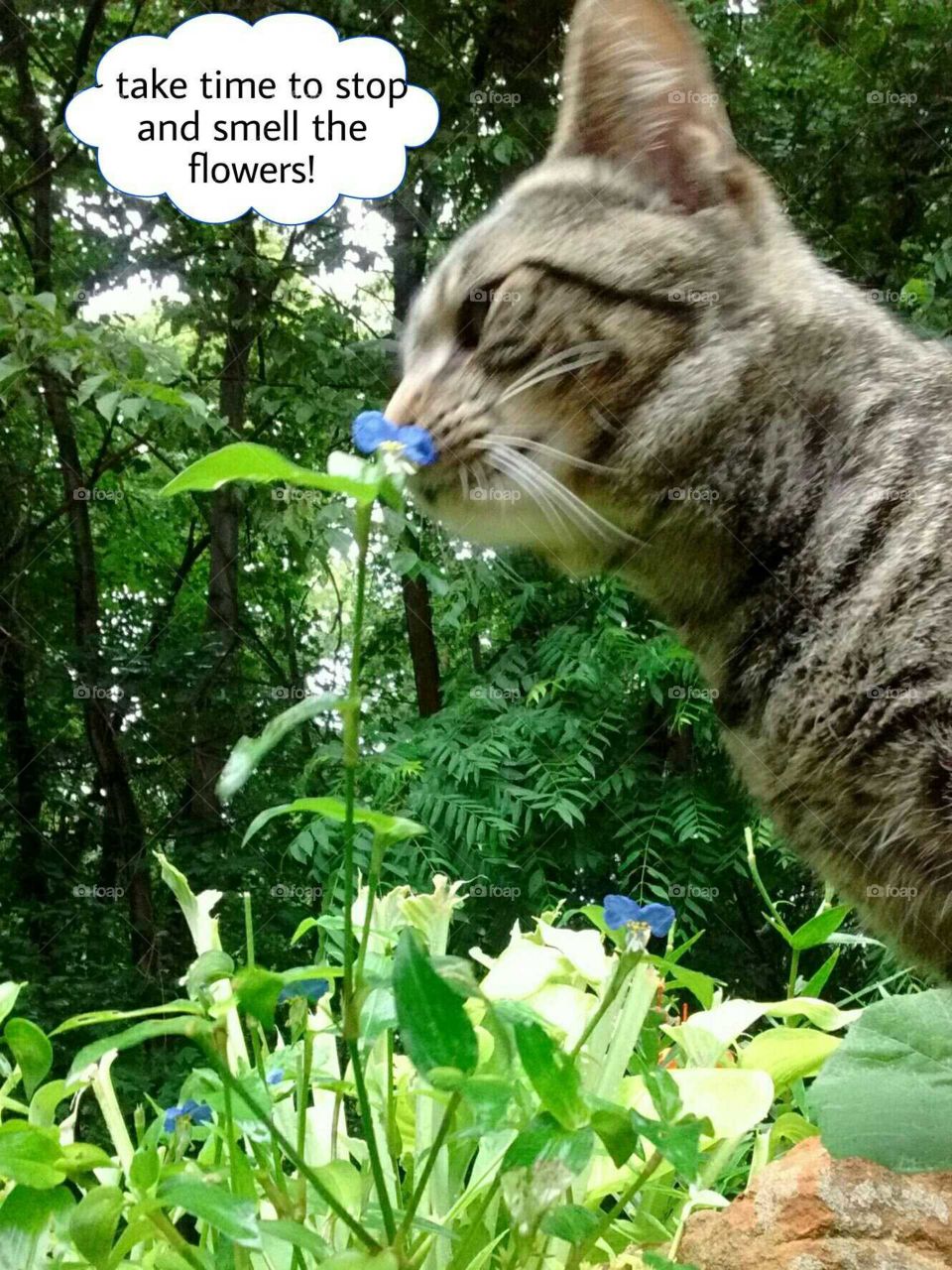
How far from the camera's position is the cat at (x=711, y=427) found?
0.51 metres

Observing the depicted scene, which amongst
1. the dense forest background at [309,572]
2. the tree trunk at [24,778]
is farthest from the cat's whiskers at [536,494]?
the tree trunk at [24,778]

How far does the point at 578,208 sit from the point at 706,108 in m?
0.08

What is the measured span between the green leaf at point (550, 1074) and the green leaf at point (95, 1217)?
160mm

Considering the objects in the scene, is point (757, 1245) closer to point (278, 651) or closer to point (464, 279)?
point (464, 279)

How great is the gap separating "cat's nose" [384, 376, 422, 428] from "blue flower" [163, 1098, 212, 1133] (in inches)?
13.8

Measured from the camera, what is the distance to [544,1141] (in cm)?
32

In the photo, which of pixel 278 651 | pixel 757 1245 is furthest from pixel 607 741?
pixel 757 1245

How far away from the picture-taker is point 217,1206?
323 mm

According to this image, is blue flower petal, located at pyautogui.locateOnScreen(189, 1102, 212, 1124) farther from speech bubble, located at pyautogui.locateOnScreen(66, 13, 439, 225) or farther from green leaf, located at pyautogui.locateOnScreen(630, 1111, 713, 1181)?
speech bubble, located at pyautogui.locateOnScreen(66, 13, 439, 225)

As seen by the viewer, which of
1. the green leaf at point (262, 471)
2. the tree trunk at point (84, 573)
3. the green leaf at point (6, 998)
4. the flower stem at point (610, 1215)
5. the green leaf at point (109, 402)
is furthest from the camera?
the tree trunk at point (84, 573)

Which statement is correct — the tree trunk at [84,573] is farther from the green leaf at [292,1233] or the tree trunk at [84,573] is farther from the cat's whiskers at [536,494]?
the green leaf at [292,1233]

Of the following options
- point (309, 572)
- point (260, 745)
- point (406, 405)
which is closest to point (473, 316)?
point (406, 405)

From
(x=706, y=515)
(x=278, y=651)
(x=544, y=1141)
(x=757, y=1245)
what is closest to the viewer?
(x=544, y=1141)

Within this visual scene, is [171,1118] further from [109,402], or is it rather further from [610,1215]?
[109,402]
